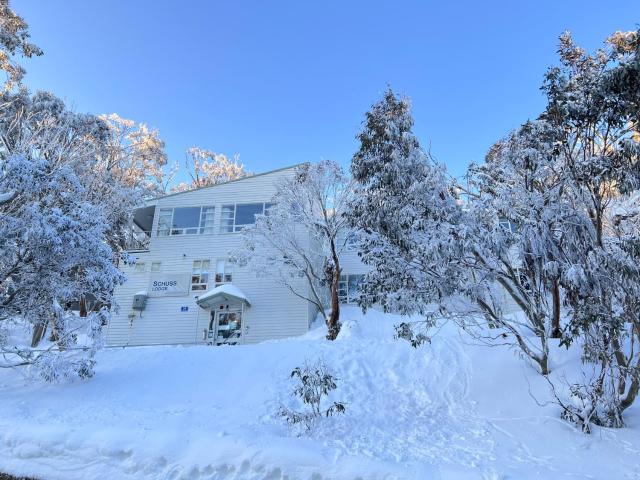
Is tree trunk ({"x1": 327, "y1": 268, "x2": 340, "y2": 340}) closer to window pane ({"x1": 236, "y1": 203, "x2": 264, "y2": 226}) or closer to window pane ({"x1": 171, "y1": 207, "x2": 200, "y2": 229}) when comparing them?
window pane ({"x1": 236, "y1": 203, "x2": 264, "y2": 226})

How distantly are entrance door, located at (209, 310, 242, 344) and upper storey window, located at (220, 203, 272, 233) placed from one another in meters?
4.21

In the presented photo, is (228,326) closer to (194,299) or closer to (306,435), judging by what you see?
(194,299)

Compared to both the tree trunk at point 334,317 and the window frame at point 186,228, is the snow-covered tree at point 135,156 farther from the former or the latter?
the tree trunk at point 334,317

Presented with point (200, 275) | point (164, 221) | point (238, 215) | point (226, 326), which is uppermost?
point (238, 215)

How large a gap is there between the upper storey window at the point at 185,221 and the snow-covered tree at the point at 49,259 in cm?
1036

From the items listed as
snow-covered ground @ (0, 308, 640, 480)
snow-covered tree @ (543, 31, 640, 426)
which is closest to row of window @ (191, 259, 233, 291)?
snow-covered ground @ (0, 308, 640, 480)

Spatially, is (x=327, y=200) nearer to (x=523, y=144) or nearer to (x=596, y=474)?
(x=523, y=144)

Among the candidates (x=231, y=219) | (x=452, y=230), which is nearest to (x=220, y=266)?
(x=231, y=219)

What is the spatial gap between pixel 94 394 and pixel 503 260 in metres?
9.05

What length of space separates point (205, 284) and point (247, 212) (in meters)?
4.15

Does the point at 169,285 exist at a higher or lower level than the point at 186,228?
lower

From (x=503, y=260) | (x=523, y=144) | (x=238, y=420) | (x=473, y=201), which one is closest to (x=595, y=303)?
(x=503, y=260)

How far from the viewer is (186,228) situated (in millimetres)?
20234

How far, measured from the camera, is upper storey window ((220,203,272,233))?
19.8 meters
